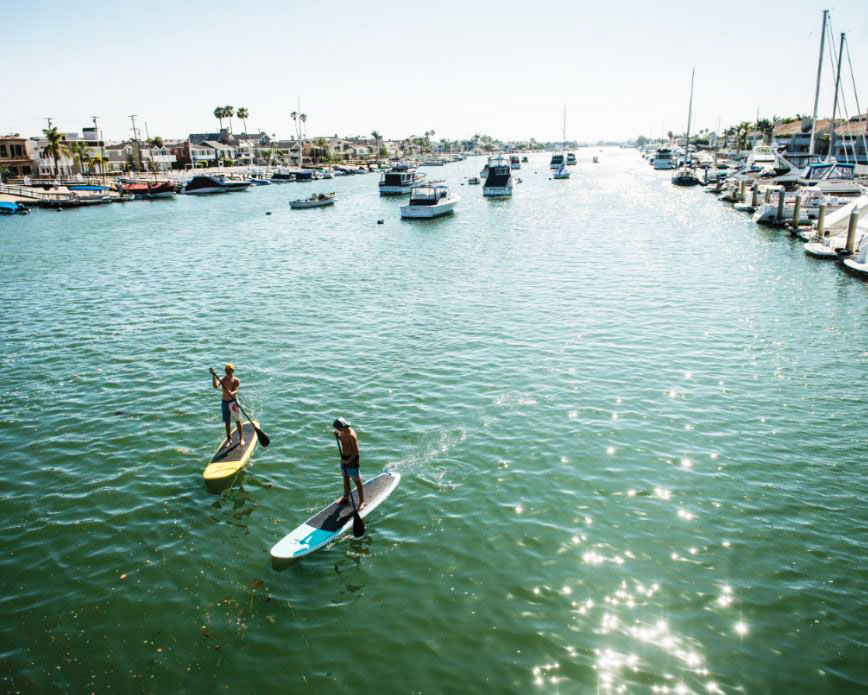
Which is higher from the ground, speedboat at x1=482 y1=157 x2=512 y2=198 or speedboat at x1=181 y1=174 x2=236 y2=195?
speedboat at x1=181 y1=174 x2=236 y2=195

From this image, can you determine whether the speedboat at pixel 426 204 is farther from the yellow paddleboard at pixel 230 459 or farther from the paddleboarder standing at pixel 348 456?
the paddleboarder standing at pixel 348 456

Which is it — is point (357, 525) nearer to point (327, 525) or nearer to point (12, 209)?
point (327, 525)

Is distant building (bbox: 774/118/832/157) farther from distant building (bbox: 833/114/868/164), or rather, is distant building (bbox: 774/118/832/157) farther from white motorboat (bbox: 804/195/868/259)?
white motorboat (bbox: 804/195/868/259)

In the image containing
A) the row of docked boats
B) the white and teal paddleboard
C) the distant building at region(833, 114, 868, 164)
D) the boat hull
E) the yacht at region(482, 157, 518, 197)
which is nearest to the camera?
the white and teal paddleboard

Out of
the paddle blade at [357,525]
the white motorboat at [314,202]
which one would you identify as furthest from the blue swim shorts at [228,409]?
the white motorboat at [314,202]

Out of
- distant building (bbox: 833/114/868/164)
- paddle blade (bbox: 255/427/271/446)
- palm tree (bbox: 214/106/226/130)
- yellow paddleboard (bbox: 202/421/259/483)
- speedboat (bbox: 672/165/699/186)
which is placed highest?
palm tree (bbox: 214/106/226/130)

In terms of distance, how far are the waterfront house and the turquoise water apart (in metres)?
108

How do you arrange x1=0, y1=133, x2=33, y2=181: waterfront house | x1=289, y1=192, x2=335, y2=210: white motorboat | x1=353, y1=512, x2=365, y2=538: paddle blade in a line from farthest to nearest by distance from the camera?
1. x1=0, y1=133, x2=33, y2=181: waterfront house
2. x1=289, y1=192, x2=335, y2=210: white motorboat
3. x1=353, y1=512, x2=365, y2=538: paddle blade

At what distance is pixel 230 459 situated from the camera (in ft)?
48.2

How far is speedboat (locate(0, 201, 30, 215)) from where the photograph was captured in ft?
267

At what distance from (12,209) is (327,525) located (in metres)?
93.7

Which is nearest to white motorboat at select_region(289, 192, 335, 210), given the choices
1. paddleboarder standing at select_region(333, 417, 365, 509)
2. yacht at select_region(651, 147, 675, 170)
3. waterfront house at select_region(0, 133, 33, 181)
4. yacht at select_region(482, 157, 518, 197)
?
yacht at select_region(482, 157, 518, 197)

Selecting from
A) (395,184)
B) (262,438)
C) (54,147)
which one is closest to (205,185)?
(54,147)

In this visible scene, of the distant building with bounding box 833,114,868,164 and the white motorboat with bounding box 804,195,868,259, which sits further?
the distant building with bounding box 833,114,868,164
